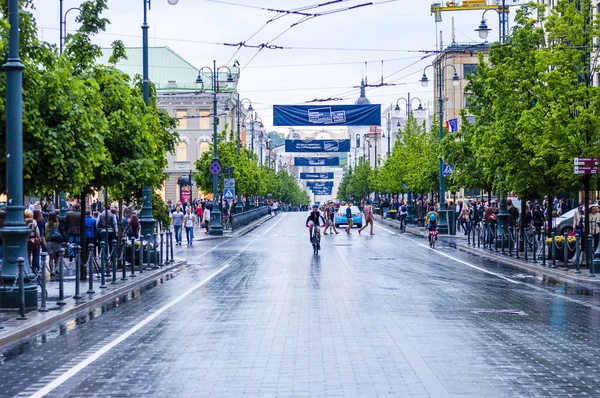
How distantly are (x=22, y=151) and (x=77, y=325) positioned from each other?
3.39 meters

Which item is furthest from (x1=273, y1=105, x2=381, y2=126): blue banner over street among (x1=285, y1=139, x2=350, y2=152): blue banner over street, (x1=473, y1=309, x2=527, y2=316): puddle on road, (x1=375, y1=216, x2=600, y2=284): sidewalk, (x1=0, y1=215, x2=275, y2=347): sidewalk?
(x1=473, y1=309, x2=527, y2=316): puddle on road

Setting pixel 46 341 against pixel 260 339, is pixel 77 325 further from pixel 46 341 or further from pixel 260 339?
pixel 260 339

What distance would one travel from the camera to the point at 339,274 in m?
23.8

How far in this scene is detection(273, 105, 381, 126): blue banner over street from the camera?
48406mm

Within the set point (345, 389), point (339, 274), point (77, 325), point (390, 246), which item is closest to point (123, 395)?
point (345, 389)

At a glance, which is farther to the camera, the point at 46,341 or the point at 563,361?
the point at 46,341

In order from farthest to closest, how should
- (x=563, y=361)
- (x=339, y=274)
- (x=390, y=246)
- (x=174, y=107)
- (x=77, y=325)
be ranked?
(x=174, y=107) → (x=390, y=246) → (x=339, y=274) → (x=77, y=325) → (x=563, y=361)

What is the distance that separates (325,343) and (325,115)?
121 feet

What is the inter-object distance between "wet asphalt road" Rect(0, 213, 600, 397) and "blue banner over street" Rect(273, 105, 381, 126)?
2647cm

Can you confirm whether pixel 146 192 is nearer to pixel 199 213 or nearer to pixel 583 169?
pixel 583 169

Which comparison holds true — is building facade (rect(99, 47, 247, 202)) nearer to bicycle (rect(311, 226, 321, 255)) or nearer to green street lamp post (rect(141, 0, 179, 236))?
bicycle (rect(311, 226, 321, 255))

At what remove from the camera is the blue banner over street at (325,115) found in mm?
48406

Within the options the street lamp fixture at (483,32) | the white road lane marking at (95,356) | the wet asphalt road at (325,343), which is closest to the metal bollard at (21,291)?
the wet asphalt road at (325,343)

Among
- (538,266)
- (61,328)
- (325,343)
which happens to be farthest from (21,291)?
(538,266)
